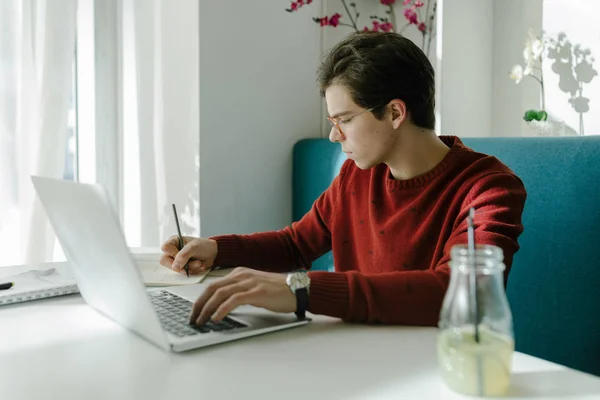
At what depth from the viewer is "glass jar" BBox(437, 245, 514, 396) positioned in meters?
0.63

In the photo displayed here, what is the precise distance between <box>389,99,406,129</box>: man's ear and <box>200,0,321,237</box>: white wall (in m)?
1.02

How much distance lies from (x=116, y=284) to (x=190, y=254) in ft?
1.45

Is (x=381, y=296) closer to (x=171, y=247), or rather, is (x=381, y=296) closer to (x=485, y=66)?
(x=171, y=247)

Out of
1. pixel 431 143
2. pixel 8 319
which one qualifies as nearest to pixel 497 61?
pixel 431 143

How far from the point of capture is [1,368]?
2.68 feet

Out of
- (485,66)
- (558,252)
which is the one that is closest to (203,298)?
(558,252)

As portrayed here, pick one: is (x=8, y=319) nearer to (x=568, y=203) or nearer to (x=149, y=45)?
(x=568, y=203)

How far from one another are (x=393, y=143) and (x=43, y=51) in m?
1.39

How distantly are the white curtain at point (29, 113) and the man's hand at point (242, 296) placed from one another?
1.46 m

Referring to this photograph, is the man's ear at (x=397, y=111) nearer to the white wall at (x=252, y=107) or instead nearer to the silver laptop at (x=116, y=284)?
the silver laptop at (x=116, y=284)

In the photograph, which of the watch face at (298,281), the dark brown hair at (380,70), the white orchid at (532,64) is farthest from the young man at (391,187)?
the white orchid at (532,64)

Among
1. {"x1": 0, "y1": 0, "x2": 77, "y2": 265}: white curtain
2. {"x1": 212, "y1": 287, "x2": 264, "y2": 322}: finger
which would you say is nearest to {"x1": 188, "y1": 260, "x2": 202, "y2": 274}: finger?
{"x1": 212, "y1": 287, "x2": 264, "y2": 322}: finger

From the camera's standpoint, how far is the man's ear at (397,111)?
137 centimetres

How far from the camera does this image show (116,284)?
896 mm
